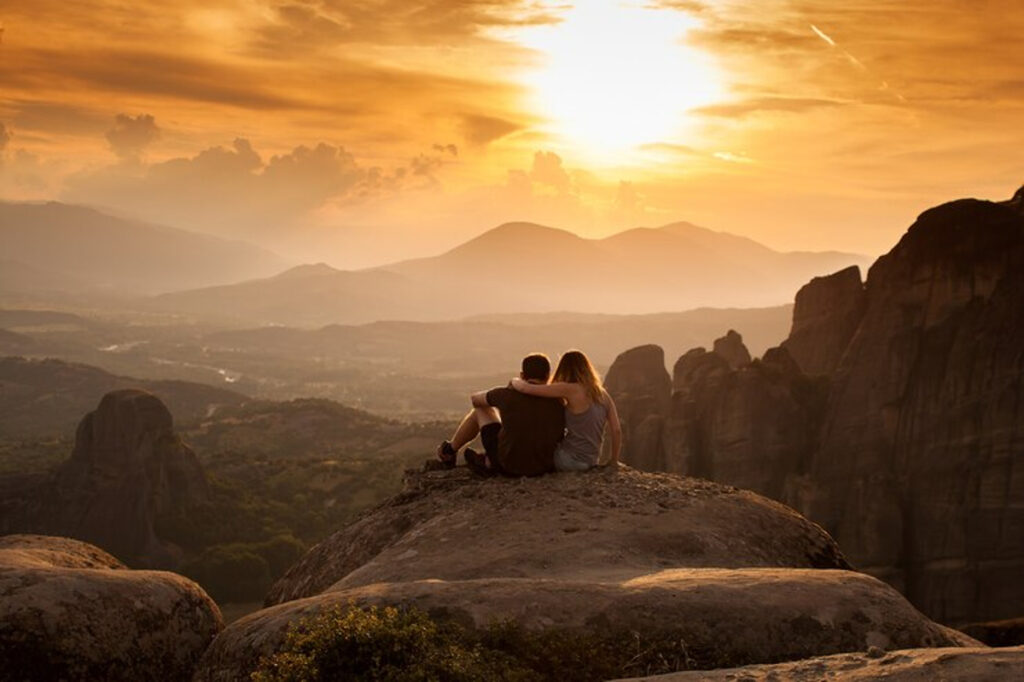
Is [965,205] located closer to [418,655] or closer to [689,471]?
[689,471]

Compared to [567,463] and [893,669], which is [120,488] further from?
[893,669]

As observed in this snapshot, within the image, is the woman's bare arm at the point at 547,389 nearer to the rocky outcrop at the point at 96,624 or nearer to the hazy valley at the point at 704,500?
the hazy valley at the point at 704,500

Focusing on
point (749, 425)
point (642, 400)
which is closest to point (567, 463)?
point (749, 425)

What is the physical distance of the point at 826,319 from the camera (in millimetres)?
77375

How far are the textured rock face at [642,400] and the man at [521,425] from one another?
60384 millimetres

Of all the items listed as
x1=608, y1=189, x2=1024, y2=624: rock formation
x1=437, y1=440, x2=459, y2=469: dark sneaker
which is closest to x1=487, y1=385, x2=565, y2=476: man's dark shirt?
x1=437, y1=440, x2=459, y2=469: dark sneaker

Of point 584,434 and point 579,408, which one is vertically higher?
point 579,408

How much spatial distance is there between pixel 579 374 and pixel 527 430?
1.70m

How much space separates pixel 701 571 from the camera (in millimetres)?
14625

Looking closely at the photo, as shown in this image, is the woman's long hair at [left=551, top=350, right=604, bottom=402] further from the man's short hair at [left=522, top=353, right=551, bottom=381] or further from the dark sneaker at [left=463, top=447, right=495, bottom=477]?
the dark sneaker at [left=463, top=447, right=495, bottom=477]

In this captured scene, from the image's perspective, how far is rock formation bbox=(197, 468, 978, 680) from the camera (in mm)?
12492

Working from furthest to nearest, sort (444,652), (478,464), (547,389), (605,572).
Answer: (478,464) → (547,389) → (605,572) → (444,652)

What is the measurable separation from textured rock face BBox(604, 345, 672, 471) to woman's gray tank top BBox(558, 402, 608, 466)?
60.1m

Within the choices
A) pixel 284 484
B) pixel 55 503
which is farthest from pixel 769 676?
pixel 284 484
